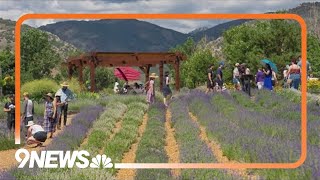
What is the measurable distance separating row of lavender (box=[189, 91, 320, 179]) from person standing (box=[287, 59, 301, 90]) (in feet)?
3.81

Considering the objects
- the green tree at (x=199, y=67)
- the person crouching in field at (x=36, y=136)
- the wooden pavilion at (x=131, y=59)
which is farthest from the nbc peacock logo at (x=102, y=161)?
the green tree at (x=199, y=67)

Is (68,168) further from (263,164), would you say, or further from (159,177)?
(263,164)

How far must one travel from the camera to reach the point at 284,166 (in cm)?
702

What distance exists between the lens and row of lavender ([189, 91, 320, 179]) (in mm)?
7608

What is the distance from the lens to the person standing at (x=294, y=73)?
19188 mm

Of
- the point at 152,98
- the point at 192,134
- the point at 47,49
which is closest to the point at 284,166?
the point at 192,134

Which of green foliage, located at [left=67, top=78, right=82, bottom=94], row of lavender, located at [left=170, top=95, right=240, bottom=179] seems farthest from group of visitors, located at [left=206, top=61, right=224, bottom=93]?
green foliage, located at [left=67, top=78, right=82, bottom=94]

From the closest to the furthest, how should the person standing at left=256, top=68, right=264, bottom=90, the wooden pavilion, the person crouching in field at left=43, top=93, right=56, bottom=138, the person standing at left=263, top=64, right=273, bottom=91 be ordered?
1. the person crouching in field at left=43, top=93, right=56, bottom=138
2. the person standing at left=263, top=64, right=273, bottom=91
3. the person standing at left=256, top=68, right=264, bottom=90
4. the wooden pavilion

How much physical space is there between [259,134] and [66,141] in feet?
14.4

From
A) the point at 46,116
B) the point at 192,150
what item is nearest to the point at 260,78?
the point at 46,116

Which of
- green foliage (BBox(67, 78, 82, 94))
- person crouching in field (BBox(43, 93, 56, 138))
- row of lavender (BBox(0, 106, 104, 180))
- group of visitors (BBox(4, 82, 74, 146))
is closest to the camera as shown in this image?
row of lavender (BBox(0, 106, 104, 180))

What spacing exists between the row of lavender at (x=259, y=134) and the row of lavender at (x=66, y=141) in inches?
112

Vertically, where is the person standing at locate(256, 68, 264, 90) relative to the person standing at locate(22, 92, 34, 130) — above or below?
above

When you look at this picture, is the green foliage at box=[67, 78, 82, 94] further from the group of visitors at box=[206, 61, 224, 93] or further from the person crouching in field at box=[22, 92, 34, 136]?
the person crouching in field at box=[22, 92, 34, 136]
